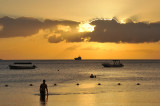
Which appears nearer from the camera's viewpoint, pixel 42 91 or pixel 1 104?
pixel 1 104

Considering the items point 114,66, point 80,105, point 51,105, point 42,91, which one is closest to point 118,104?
point 80,105

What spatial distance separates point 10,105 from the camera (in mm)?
34125

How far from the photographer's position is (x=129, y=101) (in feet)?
123

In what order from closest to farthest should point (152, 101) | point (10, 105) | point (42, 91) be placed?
point (10, 105)
point (152, 101)
point (42, 91)

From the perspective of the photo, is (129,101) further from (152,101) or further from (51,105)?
(51,105)

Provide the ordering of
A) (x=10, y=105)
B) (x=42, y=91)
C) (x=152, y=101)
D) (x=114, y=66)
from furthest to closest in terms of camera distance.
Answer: (x=114, y=66)
(x=42, y=91)
(x=152, y=101)
(x=10, y=105)

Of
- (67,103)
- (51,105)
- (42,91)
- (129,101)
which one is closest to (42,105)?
(51,105)

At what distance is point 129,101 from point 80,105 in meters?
6.84

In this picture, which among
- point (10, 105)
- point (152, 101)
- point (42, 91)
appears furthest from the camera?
point (42, 91)

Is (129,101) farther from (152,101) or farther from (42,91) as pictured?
(42,91)

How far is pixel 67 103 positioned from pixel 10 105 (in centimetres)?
661

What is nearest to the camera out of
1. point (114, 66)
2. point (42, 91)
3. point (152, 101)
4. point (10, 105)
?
point (10, 105)

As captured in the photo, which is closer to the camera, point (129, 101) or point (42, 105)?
point (42, 105)

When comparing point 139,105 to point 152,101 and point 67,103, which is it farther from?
point 67,103
